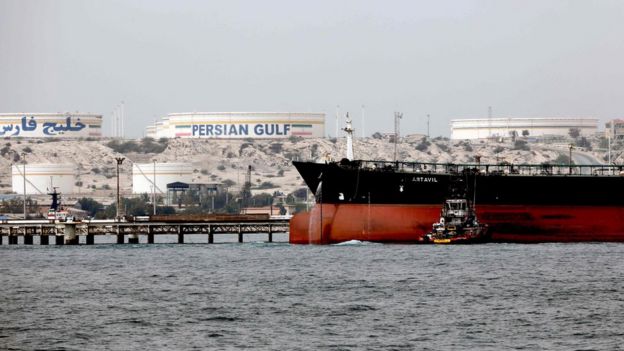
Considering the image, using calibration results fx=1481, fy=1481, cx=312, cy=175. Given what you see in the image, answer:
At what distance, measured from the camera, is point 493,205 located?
104 meters

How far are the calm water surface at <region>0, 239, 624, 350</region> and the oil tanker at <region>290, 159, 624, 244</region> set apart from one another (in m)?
1.38

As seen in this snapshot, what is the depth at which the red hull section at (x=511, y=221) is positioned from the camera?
10375cm

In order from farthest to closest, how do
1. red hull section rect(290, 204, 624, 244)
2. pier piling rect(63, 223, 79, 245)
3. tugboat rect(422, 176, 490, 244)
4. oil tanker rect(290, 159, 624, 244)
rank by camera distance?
pier piling rect(63, 223, 79, 245) → oil tanker rect(290, 159, 624, 244) → red hull section rect(290, 204, 624, 244) → tugboat rect(422, 176, 490, 244)

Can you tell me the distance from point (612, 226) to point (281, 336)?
5012cm

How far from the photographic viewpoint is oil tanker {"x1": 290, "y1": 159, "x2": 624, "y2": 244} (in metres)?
104

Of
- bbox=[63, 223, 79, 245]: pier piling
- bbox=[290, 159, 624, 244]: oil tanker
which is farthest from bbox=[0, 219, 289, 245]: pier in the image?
bbox=[290, 159, 624, 244]: oil tanker

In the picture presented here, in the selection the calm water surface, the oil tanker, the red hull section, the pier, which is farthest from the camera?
the pier

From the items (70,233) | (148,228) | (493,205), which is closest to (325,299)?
(493,205)

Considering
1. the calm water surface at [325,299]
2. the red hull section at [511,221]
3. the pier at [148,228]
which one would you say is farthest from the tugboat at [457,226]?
the pier at [148,228]

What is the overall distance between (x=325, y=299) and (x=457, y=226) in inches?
1281

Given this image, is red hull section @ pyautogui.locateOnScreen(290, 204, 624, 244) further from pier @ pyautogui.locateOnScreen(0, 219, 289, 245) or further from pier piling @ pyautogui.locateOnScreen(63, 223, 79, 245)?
pier piling @ pyautogui.locateOnScreen(63, 223, 79, 245)

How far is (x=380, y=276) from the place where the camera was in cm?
8144

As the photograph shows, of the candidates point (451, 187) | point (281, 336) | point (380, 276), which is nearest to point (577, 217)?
point (451, 187)

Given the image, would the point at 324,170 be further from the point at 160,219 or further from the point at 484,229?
the point at 160,219
